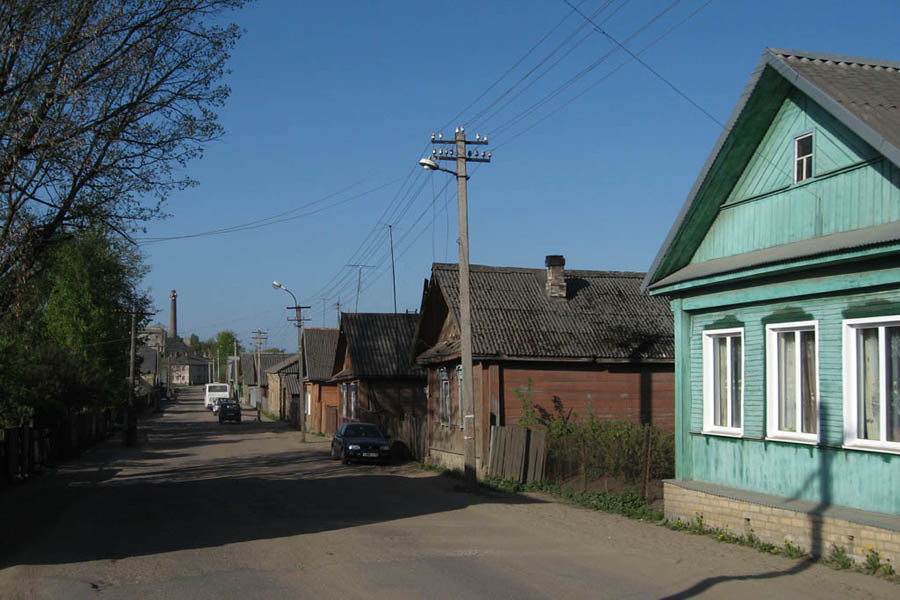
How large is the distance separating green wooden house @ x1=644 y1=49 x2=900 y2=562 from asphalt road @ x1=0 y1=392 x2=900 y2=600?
2.86 feet

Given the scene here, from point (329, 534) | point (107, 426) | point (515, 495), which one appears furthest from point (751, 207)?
point (107, 426)

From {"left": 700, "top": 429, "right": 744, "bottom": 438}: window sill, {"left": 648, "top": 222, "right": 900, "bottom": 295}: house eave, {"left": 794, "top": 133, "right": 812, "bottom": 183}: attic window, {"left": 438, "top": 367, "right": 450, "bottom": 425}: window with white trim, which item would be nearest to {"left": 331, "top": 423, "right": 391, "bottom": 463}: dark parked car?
{"left": 438, "top": 367, "right": 450, "bottom": 425}: window with white trim

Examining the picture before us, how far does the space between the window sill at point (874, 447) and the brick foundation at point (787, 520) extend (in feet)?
2.43

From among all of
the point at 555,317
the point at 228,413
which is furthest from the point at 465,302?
the point at 228,413

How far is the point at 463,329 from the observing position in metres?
20.6

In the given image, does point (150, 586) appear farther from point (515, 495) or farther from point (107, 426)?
point (107, 426)

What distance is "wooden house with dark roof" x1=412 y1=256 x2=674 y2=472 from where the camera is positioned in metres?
24.3

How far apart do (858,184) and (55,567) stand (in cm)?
1100

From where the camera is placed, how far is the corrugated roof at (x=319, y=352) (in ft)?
181

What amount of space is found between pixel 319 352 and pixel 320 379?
4.56 metres

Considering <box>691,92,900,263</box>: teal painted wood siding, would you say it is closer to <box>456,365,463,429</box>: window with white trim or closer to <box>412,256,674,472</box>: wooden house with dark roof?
<box>412,256,674,472</box>: wooden house with dark roof

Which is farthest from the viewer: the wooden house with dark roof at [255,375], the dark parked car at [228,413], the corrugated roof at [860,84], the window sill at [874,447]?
the wooden house with dark roof at [255,375]

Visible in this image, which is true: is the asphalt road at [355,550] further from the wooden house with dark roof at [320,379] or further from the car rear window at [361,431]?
the wooden house with dark roof at [320,379]

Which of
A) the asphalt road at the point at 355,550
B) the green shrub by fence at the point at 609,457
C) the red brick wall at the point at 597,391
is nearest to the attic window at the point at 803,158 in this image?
the asphalt road at the point at 355,550
